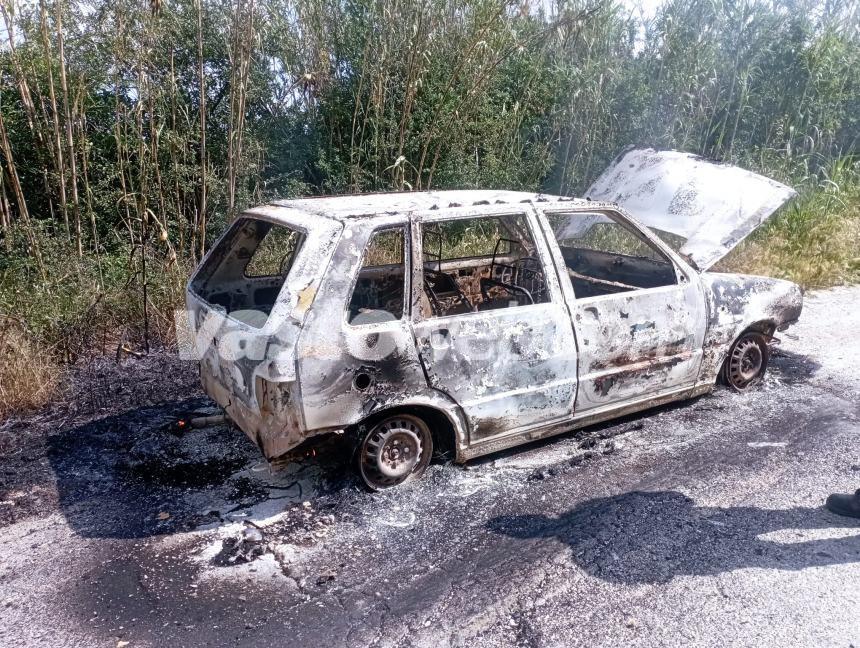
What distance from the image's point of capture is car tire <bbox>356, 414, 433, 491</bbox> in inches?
136

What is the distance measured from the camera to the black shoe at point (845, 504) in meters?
3.36

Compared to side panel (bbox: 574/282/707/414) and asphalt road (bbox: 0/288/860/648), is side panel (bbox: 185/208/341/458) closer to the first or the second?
asphalt road (bbox: 0/288/860/648)

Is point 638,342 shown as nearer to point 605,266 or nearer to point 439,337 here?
point 605,266

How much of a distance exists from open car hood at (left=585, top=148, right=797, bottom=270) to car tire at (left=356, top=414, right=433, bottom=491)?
7.31 ft

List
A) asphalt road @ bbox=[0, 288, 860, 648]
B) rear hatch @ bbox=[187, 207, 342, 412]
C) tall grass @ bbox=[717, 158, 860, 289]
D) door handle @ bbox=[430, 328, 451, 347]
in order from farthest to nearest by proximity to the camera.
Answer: tall grass @ bbox=[717, 158, 860, 289] < door handle @ bbox=[430, 328, 451, 347] < rear hatch @ bbox=[187, 207, 342, 412] < asphalt road @ bbox=[0, 288, 860, 648]

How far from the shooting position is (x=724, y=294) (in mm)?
4516

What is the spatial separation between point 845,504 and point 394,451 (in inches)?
89.3

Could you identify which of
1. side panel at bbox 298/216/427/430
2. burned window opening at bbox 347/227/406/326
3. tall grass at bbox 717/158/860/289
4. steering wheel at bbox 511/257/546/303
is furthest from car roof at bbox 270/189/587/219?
tall grass at bbox 717/158/860/289

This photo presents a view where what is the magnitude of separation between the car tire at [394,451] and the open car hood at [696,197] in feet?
7.31

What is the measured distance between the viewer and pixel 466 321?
11.6 feet

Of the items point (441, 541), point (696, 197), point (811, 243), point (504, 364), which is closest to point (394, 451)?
point (441, 541)

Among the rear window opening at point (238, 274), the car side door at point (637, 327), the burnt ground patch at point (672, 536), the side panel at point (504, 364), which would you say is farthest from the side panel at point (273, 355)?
the car side door at point (637, 327)

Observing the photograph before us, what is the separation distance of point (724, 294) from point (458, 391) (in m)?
2.11

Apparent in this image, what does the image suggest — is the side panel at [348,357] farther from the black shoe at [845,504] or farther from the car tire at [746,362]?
the car tire at [746,362]
